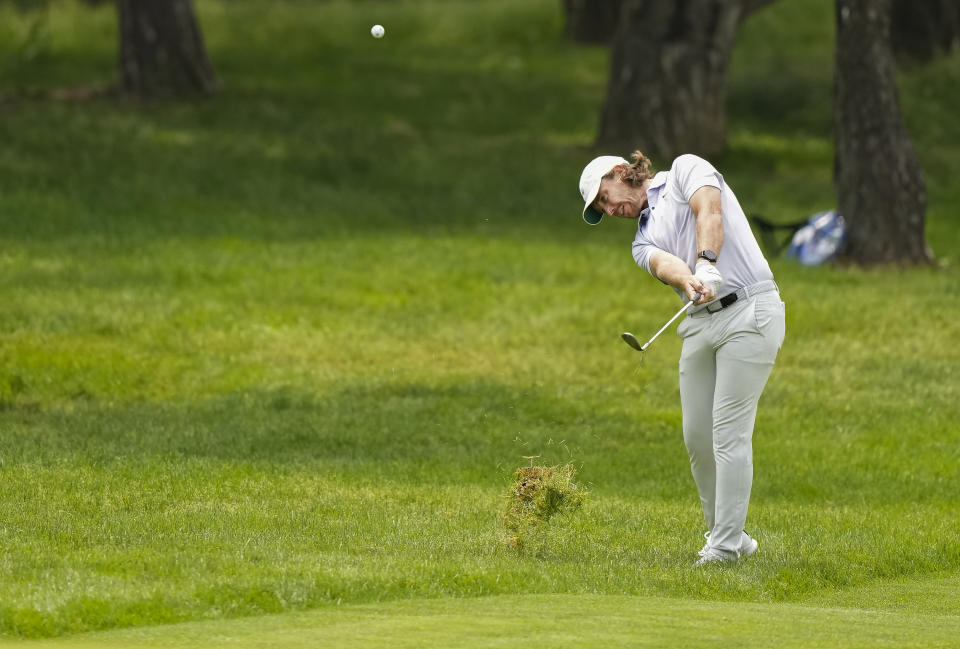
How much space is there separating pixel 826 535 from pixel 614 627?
3.85 meters

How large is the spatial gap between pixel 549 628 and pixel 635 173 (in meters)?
2.87

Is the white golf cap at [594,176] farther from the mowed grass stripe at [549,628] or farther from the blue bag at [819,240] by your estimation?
the blue bag at [819,240]

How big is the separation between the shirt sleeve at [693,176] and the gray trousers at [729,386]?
66 centimetres

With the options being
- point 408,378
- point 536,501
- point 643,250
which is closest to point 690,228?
point 643,250

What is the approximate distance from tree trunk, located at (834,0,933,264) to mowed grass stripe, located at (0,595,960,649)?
14.1 meters

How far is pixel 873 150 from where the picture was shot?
2188 cm

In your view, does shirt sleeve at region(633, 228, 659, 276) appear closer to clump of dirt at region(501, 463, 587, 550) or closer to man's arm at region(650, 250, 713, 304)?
man's arm at region(650, 250, 713, 304)

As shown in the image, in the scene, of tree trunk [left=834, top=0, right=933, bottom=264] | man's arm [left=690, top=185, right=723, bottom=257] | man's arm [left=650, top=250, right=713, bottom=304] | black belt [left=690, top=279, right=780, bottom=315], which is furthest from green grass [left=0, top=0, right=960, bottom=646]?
man's arm [left=690, top=185, right=723, bottom=257]

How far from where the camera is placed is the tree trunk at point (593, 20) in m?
42.1

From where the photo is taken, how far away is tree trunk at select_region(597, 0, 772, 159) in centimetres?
2897

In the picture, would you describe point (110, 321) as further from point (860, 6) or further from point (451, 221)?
point (860, 6)

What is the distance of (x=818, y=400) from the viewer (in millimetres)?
16406

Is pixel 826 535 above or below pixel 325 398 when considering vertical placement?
above

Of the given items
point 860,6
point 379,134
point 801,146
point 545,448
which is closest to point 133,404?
point 545,448
